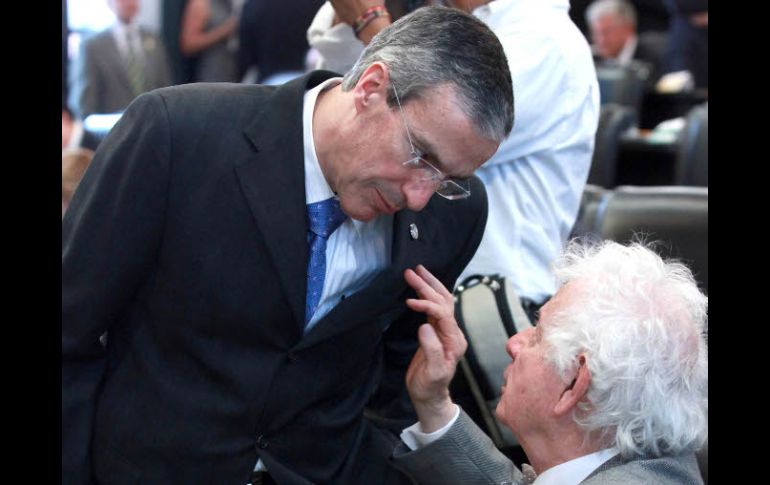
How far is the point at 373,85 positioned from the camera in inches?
68.8

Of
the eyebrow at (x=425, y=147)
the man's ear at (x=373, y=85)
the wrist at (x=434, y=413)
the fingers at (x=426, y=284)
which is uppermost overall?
the man's ear at (x=373, y=85)

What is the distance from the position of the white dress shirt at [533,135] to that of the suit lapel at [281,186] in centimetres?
72

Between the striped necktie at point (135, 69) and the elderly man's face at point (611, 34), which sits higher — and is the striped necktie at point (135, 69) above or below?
above

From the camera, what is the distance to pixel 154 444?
1.84 metres

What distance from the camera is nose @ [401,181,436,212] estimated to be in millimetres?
1772

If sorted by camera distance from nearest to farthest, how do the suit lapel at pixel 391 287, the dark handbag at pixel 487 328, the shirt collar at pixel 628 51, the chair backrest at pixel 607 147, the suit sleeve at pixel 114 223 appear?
the suit sleeve at pixel 114 223 → the suit lapel at pixel 391 287 → the dark handbag at pixel 487 328 → the chair backrest at pixel 607 147 → the shirt collar at pixel 628 51

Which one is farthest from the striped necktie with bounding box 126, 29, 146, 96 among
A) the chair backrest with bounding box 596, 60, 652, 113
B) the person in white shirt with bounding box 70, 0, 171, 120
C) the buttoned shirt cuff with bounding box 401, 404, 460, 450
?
the buttoned shirt cuff with bounding box 401, 404, 460, 450

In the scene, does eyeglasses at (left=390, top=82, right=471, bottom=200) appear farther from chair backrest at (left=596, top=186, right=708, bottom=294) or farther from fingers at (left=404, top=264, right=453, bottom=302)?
chair backrest at (left=596, top=186, right=708, bottom=294)

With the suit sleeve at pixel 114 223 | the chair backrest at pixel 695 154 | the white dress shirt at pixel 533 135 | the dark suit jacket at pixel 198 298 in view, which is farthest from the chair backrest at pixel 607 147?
the suit sleeve at pixel 114 223

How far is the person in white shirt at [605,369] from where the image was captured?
1797 mm

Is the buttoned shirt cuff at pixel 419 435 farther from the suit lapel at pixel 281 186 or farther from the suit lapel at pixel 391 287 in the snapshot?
the suit lapel at pixel 281 186

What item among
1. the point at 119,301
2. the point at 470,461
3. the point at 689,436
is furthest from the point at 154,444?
the point at 689,436

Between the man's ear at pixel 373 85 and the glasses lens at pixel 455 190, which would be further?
the glasses lens at pixel 455 190
